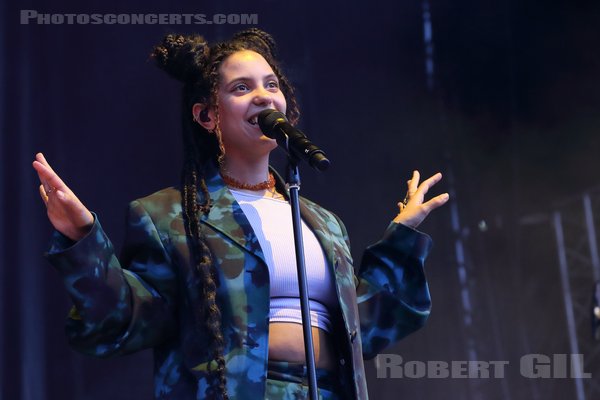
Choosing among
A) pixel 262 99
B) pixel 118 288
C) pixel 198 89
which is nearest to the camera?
pixel 118 288

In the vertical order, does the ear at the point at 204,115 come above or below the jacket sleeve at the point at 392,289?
above

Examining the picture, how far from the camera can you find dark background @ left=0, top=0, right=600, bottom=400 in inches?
105

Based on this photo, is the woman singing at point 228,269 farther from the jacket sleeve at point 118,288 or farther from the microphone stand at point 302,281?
the microphone stand at point 302,281

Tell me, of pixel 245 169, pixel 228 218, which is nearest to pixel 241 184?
pixel 245 169

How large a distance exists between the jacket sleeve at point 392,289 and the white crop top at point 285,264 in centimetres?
18

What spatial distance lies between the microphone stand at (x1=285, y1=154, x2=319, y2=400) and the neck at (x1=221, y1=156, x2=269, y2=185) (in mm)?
351

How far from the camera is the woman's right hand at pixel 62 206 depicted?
1620 millimetres

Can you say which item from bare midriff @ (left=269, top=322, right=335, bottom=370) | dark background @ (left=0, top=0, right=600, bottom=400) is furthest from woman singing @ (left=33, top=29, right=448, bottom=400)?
dark background @ (left=0, top=0, right=600, bottom=400)

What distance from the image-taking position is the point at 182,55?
2041mm

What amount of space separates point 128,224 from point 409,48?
5.88 feet

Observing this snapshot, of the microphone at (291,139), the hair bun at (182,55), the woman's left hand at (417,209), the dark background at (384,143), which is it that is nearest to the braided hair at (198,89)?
the hair bun at (182,55)

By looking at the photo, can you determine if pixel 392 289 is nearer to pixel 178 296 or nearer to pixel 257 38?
pixel 178 296

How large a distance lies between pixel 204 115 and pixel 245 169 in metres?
0.15

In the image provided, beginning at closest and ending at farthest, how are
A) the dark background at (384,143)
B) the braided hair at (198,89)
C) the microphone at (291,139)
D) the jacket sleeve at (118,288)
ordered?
1. the microphone at (291,139)
2. the jacket sleeve at (118,288)
3. the braided hair at (198,89)
4. the dark background at (384,143)
